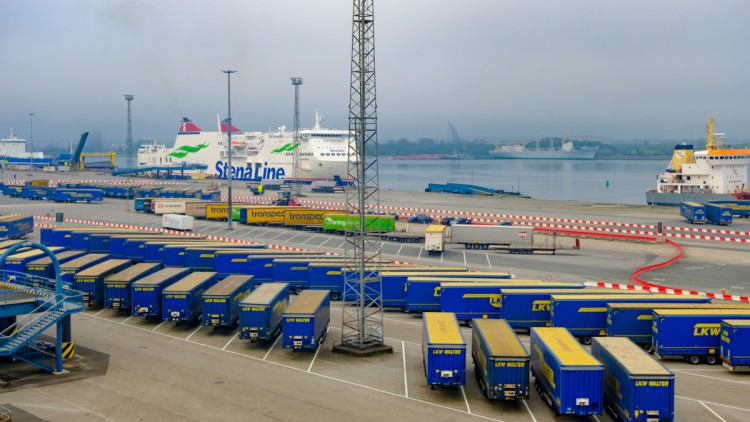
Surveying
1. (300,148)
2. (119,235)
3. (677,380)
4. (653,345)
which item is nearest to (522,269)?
(653,345)

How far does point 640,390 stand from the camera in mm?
21234

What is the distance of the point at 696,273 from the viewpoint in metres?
50.8

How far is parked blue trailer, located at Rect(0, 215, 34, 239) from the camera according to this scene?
2527 inches

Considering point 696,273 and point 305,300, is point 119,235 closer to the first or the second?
point 305,300

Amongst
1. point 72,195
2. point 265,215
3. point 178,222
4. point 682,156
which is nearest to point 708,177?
point 682,156

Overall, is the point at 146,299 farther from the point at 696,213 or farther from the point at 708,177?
the point at 708,177

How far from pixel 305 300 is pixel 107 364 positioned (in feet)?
28.9

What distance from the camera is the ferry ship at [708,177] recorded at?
337ft

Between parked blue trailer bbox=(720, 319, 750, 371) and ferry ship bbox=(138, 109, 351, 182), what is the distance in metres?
115

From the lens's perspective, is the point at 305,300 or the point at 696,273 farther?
the point at 696,273

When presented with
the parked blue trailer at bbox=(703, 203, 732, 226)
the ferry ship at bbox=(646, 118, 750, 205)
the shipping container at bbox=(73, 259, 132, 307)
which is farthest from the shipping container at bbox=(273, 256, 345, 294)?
the ferry ship at bbox=(646, 118, 750, 205)

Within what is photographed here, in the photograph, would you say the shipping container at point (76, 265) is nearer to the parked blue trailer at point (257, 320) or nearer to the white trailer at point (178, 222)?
the parked blue trailer at point (257, 320)

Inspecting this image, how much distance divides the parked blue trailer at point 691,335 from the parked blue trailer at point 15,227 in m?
56.3

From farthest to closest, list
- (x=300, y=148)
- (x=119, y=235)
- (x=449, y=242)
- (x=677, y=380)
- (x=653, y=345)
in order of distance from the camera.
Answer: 1. (x=300, y=148)
2. (x=449, y=242)
3. (x=119, y=235)
4. (x=653, y=345)
5. (x=677, y=380)
